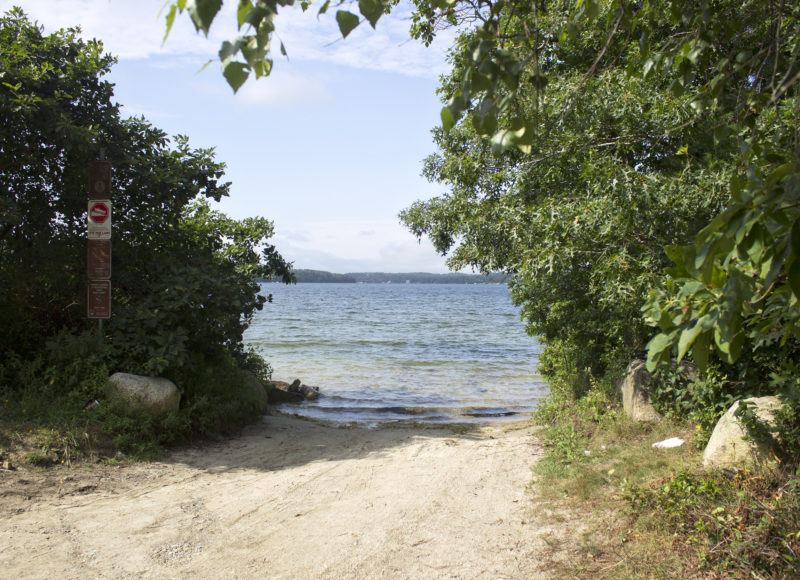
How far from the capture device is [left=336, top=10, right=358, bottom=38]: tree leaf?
6.09ft

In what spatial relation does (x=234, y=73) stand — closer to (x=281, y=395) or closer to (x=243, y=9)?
(x=243, y=9)

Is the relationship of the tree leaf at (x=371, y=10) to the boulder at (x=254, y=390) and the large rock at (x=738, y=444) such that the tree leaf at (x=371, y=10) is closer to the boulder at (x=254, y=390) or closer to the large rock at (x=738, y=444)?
the large rock at (x=738, y=444)

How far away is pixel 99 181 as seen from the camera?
25.7 ft

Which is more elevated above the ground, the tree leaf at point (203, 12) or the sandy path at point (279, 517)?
the tree leaf at point (203, 12)

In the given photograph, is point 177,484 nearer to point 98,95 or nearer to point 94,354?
point 94,354

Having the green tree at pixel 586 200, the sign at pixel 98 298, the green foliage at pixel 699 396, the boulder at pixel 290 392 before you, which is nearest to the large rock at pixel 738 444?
the green foliage at pixel 699 396

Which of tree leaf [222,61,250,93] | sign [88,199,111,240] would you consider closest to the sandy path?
sign [88,199,111,240]

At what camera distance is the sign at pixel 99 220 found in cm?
775

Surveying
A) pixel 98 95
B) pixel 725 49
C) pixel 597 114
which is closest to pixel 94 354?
pixel 98 95

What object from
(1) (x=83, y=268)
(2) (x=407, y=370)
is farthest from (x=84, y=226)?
(2) (x=407, y=370)

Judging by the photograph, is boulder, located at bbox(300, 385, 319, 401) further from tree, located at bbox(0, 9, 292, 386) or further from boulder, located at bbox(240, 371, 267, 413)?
tree, located at bbox(0, 9, 292, 386)

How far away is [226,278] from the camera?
8508 mm

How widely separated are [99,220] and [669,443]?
24.8ft

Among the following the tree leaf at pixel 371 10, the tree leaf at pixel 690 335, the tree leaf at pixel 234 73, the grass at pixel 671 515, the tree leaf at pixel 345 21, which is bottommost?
the grass at pixel 671 515
